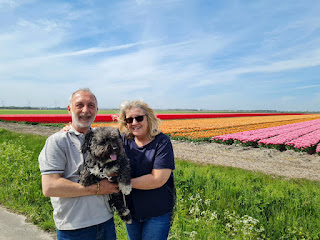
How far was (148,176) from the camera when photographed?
7.73 feet

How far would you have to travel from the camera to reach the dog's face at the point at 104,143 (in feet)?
7.30

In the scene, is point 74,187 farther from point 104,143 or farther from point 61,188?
point 104,143

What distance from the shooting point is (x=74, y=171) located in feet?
7.00

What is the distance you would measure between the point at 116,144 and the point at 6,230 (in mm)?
3431

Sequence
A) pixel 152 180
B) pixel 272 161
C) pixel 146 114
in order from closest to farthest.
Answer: pixel 152 180 < pixel 146 114 < pixel 272 161

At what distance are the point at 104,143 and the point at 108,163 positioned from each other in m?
0.22

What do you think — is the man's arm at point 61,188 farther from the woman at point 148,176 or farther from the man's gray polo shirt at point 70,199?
the woman at point 148,176

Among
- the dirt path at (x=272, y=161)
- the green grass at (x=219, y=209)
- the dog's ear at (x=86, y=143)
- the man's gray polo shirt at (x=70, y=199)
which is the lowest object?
the dirt path at (x=272, y=161)

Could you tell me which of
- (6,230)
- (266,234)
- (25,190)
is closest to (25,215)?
(6,230)

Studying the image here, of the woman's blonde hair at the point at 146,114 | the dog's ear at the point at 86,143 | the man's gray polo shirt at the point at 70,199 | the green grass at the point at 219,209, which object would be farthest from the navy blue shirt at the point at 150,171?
→ the green grass at the point at 219,209

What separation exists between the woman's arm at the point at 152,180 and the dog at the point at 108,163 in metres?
0.08

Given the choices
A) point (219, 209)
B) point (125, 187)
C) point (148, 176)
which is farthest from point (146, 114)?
point (219, 209)

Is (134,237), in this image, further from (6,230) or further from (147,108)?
(6,230)

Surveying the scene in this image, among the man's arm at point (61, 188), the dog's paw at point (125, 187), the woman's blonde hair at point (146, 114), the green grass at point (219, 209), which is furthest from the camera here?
the green grass at point (219, 209)
